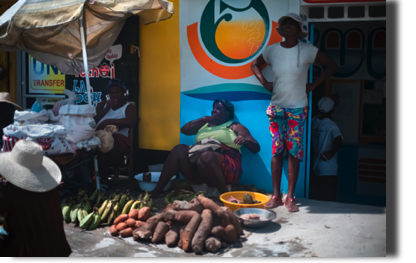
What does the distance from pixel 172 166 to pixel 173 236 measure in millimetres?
1746

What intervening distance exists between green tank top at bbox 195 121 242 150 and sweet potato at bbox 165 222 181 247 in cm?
182

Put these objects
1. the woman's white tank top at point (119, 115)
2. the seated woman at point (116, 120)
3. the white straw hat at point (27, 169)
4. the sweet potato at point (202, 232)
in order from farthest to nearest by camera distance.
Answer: the woman's white tank top at point (119, 115) → the seated woman at point (116, 120) → the sweet potato at point (202, 232) → the white straw hat at point (27, 169)

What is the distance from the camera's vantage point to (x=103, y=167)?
5.81 m

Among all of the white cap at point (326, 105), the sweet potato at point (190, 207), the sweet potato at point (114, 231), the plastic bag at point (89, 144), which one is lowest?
the sweet potato at point (114, 231)

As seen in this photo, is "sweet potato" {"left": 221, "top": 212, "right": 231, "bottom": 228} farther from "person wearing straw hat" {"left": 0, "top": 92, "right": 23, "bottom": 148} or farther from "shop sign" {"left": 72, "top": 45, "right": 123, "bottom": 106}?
"shop sign" {"left": 72, "top": 45, "right": 123, "bottom": 106}

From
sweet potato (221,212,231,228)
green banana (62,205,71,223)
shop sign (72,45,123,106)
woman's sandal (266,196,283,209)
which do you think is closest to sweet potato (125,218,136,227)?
green banana (62,205,71,223)

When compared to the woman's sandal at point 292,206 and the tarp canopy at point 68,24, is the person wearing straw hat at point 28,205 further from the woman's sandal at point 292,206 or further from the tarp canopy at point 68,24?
the woman's sandal at point 292,206

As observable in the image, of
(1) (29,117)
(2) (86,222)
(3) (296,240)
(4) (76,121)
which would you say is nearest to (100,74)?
(4) (76,121)

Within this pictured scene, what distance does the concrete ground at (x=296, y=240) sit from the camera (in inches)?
143

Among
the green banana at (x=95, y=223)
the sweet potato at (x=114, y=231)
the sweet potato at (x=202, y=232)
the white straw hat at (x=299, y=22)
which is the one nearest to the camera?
the sweet potato at (x=202, y=232)

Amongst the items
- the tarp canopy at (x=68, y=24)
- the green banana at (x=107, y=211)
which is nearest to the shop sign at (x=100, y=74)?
the tarp canopy at (x=68, y=24)

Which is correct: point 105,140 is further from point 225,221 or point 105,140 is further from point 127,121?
point 225,221

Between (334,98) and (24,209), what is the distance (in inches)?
196

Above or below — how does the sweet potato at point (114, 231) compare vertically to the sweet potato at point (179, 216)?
below
